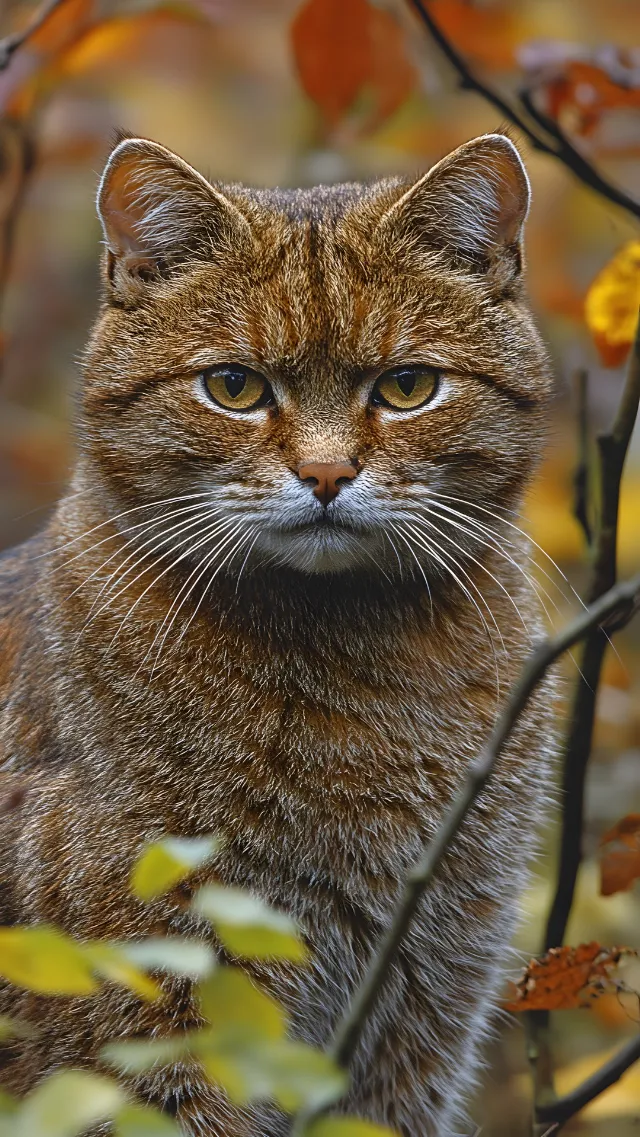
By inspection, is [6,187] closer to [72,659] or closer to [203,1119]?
[72,659]

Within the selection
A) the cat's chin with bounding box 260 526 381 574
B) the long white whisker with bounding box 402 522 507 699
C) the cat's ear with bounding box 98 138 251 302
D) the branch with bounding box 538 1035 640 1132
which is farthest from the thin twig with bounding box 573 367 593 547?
the branch with bounding box 538 1035 640 1132

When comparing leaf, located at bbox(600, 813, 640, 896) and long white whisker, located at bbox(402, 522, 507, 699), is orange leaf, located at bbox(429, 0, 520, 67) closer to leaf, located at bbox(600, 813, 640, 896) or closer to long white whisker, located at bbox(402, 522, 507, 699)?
long white whisker, located at bbox(402, 522, 507, 699)

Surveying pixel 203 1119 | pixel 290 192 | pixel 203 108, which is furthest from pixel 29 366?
pixel 203 1119

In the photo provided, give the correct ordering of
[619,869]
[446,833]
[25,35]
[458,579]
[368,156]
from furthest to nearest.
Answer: [368,156] < [25,35] < [458,579] < [619,869] < [446,833]

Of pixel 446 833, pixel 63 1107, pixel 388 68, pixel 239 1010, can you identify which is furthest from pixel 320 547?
pixel 388 68

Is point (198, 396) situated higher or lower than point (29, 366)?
higher

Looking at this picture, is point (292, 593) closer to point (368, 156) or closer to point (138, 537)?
point (138, 537)
